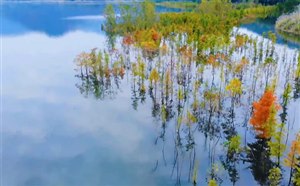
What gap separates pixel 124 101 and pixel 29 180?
19.8ft

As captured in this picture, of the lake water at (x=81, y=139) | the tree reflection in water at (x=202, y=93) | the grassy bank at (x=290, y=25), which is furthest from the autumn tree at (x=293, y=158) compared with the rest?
the grassy bank at (x=290, y=25)

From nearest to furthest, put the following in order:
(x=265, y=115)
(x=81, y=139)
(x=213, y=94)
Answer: (x=265, y=115)
(x=81, y=139)
(x=213, y=94)

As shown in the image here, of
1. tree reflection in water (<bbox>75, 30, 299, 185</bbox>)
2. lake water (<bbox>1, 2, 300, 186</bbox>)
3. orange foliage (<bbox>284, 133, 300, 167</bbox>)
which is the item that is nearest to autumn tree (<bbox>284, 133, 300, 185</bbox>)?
orange foliage (<bbox>284, 133, 300, 167</bbox>)

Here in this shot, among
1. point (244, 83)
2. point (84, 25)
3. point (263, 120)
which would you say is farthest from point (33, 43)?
point (263, 120)

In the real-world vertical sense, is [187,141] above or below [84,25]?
below

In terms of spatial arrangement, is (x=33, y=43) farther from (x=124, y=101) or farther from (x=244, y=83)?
(x=244, y=83)

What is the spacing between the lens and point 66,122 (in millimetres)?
12688

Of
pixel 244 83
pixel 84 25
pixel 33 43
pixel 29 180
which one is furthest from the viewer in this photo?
pixel 84 25

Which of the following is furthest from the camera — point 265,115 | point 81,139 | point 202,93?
point 202,93

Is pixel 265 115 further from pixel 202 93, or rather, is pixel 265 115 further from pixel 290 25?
pixel 290 25

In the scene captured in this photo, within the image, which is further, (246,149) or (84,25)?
(84,25)

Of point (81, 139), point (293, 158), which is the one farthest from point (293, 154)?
point (81, 139)

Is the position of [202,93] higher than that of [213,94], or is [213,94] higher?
[213,94]

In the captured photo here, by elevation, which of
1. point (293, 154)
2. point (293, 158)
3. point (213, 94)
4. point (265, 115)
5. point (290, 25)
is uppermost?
point (290, 25)
